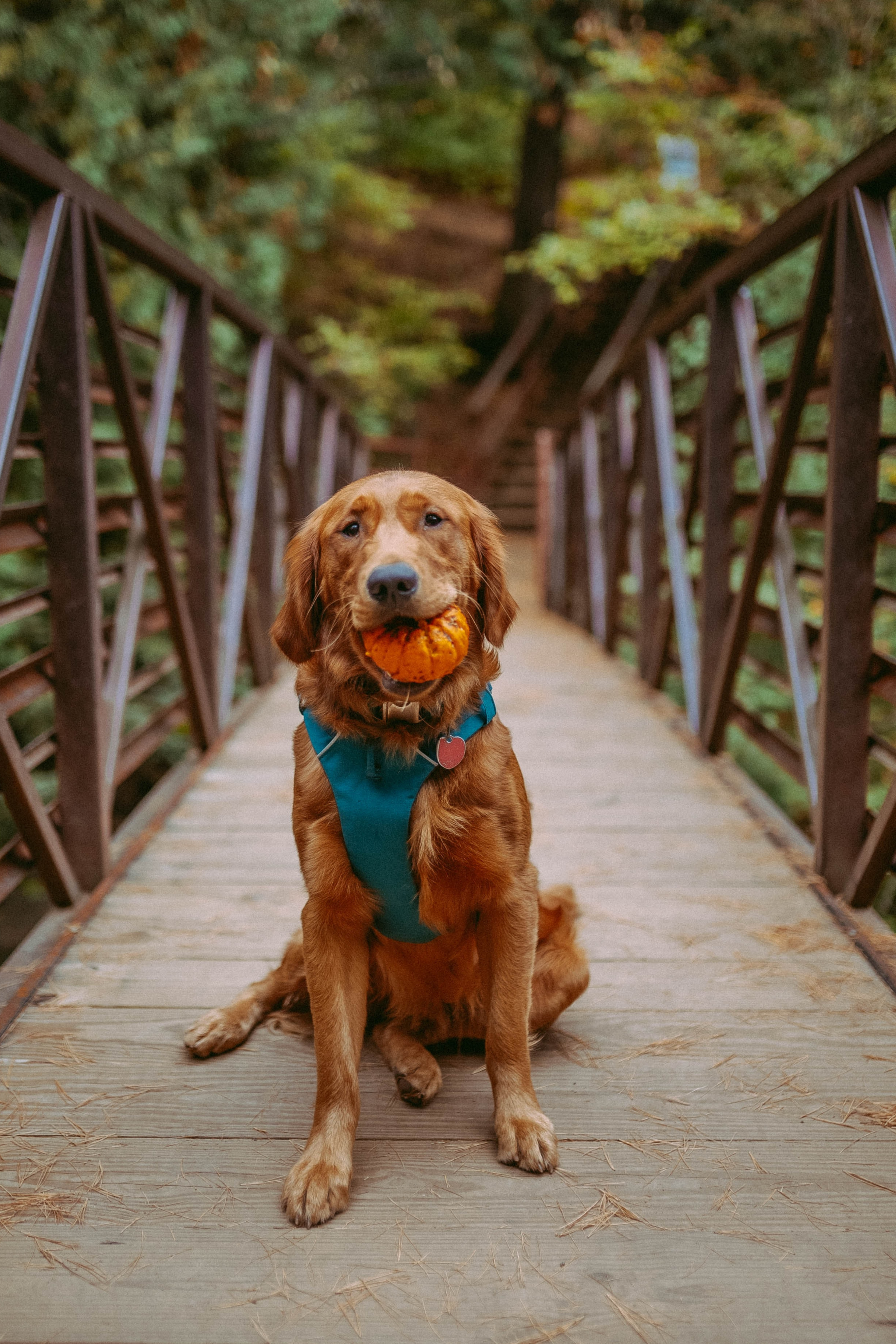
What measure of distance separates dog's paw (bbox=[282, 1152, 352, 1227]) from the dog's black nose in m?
0.85

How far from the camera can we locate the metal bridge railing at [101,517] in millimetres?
2139

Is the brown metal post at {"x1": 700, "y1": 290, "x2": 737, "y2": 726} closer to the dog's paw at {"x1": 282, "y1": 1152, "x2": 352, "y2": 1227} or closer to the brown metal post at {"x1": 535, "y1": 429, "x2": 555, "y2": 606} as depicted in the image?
the dog's paw at {"x1": 282, "y1": 1152, "x2": 352, "y2": 1227}

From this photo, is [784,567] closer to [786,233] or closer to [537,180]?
[786,233]

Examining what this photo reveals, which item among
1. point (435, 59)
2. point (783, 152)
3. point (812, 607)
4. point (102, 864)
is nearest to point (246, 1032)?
point (102, 864)

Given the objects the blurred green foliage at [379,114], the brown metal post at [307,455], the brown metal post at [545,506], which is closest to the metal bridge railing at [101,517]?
the brown metal post at [307,455]

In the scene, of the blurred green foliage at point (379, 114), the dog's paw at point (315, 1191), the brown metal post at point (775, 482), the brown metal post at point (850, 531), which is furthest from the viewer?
the blurred green foliage at point (379, 114)

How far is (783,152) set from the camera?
275 inches

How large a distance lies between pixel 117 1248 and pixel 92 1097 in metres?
0.39

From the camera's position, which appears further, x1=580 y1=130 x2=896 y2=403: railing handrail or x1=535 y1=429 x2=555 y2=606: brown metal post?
x1=535 y1=429 x2=555 y2=606: brown metal post

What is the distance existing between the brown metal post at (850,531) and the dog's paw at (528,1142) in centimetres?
119

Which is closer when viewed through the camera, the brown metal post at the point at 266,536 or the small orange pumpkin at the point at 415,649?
the small orange pumpkin at the point at 415,649

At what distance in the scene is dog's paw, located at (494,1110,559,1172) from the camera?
4.94ft

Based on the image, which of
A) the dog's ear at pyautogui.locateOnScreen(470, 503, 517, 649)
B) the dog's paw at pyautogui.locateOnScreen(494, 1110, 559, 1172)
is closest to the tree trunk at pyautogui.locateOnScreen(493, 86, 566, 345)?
the dog's ear at pyautogui.locateOnScreen(470, 503, 517, 649)

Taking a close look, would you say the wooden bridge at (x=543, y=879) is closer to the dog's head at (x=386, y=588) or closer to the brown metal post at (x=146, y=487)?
the brown metal post at (x=146, y=487)
